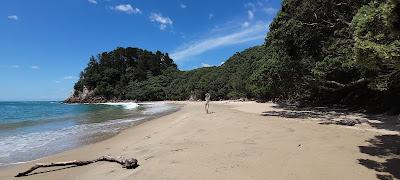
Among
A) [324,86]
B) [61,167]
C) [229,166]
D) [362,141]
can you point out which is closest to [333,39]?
[324,86]

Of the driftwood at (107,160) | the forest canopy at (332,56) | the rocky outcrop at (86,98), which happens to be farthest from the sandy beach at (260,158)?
the rocky outcrop at (86,98)

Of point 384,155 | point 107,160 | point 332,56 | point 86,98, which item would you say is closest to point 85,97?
point 86,98

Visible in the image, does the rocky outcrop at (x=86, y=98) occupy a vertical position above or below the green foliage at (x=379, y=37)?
above

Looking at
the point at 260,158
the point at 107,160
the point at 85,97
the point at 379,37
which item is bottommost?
the point at 107,160

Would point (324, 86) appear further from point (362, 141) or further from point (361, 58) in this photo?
point (361, 58)

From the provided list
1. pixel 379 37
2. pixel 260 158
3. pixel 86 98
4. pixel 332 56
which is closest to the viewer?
pixel 379 37

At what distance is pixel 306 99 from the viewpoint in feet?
106

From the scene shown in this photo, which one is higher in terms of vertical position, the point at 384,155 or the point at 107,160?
the point at 384,155

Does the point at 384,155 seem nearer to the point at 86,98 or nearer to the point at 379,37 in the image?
the point at 379,37

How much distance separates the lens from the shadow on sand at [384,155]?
19.8ft

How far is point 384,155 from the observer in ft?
23.9

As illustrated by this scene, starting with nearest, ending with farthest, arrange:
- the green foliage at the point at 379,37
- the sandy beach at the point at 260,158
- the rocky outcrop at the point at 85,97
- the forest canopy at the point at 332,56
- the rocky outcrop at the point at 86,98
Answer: the green foliage at the point at 379,37 → the sandy beach at the point at 260,158 → the forest canopy at the point at 332,56 → the rocky outcrop at the point at 86,98 → the rocky outcrop at the point at 85,97

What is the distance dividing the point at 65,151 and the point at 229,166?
22.9 feet

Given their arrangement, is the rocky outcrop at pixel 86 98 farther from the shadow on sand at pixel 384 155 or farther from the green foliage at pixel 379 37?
the green foliage at pixel 379 37
